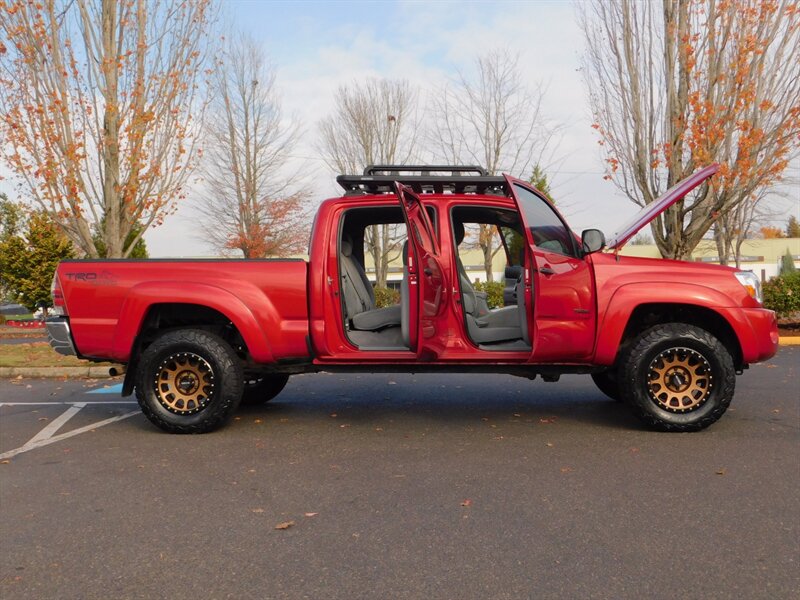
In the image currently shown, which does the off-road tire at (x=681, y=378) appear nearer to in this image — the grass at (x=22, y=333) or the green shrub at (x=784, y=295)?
the green shrub at (x=784, y=295)

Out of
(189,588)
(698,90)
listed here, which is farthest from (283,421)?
(698,90)

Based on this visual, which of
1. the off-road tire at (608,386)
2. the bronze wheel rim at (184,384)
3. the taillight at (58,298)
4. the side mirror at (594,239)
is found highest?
the side mirror at (594,239)

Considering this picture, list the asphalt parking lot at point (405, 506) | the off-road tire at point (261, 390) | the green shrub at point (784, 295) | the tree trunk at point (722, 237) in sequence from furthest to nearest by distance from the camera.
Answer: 1. the tree trunk at point (722, 237)
2. the green shrub at point (784, 295)
3. the off-road tire at point (261, 390)
4. the asphalt parking lot at point (405, 506)

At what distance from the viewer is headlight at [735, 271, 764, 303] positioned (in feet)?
17.4

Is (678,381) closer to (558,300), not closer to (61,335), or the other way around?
(558,300)

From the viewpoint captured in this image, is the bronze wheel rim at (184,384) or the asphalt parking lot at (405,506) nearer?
the asphalt parking lot at (405,506)

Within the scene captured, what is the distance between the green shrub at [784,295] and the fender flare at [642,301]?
421 inches

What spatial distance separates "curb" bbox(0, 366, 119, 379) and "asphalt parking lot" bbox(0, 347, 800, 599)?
3.05 meters

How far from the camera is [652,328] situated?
5.34 m

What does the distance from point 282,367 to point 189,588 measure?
2998 mm

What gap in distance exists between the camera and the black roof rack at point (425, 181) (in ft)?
17.8

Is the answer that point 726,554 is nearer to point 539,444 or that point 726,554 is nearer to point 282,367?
point 539,444

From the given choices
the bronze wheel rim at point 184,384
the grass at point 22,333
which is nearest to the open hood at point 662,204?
the bronze wheel rim at point 184,384

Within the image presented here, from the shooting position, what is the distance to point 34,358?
10797mm
